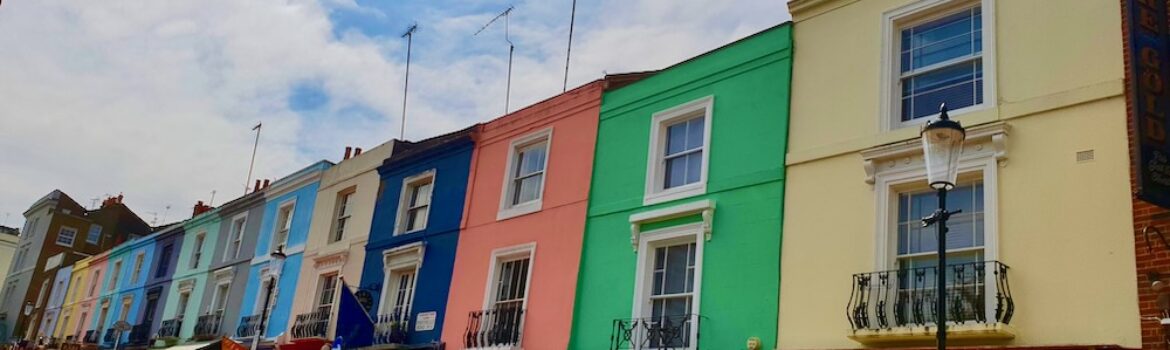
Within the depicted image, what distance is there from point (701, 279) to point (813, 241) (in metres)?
1.79

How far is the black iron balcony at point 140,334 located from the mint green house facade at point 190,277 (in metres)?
0.85

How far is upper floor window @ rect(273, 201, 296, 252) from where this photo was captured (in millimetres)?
24484

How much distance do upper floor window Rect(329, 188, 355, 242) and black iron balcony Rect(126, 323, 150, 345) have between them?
1018 centimetres

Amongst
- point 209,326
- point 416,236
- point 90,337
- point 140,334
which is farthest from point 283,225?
point 90,337

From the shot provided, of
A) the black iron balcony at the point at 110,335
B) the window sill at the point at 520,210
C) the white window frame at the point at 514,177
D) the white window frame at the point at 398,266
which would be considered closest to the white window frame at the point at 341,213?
the white window frame at the point at 398,266

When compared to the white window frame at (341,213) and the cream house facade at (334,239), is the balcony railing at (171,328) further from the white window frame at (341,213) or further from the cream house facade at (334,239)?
the white window frame at (341,213)

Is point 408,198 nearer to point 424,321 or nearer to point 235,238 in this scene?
point 424,321

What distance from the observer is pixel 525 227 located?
16672 mm

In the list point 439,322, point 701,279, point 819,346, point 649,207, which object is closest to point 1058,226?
point 819,346

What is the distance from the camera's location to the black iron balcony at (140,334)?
29.1 metres

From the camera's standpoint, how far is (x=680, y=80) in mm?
15062

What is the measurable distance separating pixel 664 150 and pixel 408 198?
23.7ft

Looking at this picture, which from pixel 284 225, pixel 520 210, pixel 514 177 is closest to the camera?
pixel 520 210

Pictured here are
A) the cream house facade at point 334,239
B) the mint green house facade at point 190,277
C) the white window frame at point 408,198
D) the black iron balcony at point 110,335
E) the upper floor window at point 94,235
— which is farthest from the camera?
the upper floor window at point 94,235
